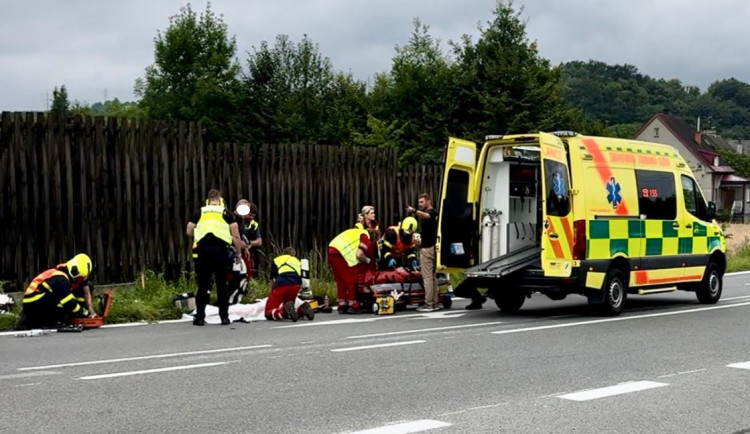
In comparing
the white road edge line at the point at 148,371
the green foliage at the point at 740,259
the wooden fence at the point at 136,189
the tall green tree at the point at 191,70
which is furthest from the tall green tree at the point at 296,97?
the white road edge line at the point at 148,371

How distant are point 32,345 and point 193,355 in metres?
2.05

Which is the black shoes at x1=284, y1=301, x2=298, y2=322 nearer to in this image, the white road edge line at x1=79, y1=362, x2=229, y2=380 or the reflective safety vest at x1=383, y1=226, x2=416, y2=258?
the reflective safety vest at x1=383, y1=226, x2=416, y2=258

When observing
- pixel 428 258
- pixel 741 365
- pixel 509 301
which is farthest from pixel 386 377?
pixel 509 301

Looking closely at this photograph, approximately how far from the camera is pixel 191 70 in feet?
218

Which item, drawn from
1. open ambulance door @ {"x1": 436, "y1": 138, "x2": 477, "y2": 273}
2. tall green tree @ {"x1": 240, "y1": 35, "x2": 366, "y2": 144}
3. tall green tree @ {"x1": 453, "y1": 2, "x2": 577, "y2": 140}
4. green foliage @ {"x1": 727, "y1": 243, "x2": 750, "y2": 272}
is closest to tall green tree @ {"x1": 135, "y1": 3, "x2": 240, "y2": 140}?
tall green tree @ {"x1": 240, "y1": 35, "x2": 366, "y2": 144}

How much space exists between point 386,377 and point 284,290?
516 centimetres

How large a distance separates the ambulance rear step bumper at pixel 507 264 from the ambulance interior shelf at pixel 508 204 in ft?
0.36

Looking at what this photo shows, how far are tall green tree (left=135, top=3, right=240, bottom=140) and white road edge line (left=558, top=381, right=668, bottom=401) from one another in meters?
55.7

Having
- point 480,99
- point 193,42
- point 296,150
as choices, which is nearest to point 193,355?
point 296,150

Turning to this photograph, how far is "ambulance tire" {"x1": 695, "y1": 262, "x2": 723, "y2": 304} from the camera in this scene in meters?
16.2

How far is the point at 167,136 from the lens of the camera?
16406 millimetres

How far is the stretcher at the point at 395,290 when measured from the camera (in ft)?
47.9

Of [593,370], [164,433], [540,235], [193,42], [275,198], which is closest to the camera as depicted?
[164,433]

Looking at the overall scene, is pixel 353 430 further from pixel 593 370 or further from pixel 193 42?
pixel 193 42
